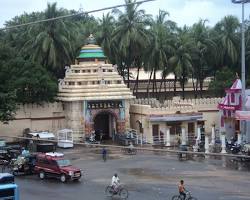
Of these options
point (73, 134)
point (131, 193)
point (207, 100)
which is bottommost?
point (131, 193)

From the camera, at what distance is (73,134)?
44.1 metres

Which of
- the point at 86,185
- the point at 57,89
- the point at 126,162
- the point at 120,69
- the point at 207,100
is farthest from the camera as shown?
the point at 120,69

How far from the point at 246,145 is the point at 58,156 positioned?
43.3ft

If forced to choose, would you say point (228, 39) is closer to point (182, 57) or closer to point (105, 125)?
point (182, 57)

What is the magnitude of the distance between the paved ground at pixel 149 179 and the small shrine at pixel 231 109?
866cm

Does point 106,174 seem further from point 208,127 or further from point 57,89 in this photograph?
point 208,127

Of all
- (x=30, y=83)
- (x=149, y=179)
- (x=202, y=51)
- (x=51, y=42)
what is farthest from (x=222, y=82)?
(x=149, y=179)

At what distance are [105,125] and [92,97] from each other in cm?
456

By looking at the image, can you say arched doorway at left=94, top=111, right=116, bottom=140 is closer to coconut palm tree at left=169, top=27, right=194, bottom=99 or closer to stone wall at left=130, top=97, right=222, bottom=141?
stone wall at left=130, top=97, right=222, bottom=141


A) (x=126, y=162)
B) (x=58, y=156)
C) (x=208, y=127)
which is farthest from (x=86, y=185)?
(x=208, y=127)

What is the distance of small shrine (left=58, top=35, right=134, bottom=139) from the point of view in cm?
4425

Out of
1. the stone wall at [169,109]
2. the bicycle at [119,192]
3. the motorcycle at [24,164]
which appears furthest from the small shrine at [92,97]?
the bicycle at [119,192]

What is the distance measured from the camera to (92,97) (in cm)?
4397

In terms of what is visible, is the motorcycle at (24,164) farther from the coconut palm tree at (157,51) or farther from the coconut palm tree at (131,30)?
the coconut palm tree at (157,51)
